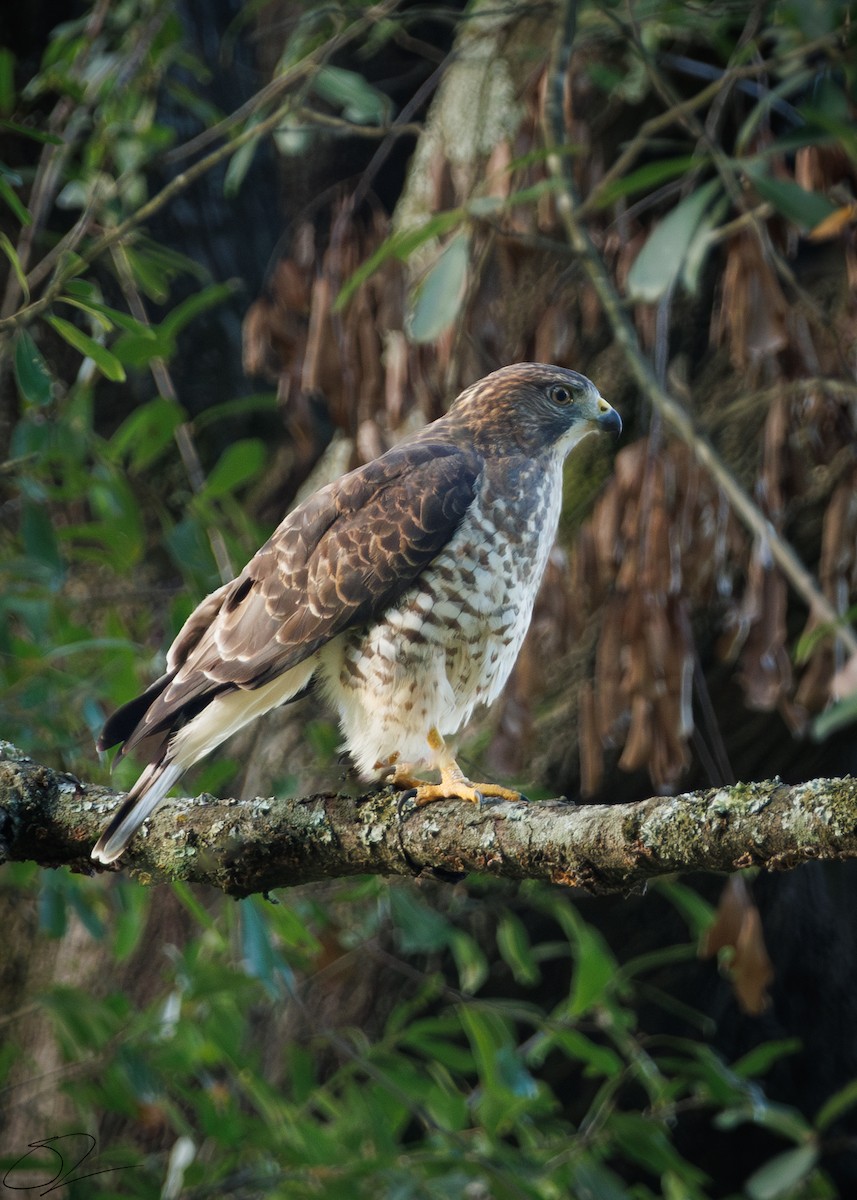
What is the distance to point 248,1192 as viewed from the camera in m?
3.30

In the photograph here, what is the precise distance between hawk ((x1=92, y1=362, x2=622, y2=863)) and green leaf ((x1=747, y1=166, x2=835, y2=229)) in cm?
72

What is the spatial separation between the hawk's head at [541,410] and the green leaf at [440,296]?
0.24m

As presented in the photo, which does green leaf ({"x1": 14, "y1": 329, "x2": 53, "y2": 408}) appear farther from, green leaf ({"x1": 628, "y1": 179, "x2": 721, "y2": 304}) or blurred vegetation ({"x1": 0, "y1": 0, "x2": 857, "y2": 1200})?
green leaf ({"x1": 628, "y1": 179, "x2": 721, "y2": 304})

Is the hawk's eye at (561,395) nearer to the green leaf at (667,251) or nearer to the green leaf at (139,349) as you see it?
the green leaf at (667,251)

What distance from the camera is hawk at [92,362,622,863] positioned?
93.3 inches

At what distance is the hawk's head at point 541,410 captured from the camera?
2881 mm

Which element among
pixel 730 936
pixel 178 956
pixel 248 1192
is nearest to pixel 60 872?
pixel 178 956

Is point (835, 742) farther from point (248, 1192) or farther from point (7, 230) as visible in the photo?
point (7, 230)

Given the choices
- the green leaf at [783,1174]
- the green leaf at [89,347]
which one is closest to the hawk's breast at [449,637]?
the green leaf at [89,347]

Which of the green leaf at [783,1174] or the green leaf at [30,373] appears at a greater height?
the green leaf at [30,373]

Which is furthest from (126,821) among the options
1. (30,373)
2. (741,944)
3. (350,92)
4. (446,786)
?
(350,92)

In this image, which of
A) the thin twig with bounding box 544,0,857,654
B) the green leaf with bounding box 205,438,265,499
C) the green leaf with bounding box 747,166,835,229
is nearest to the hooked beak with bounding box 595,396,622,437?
the thin twig with bounding box 544,0,857,654
